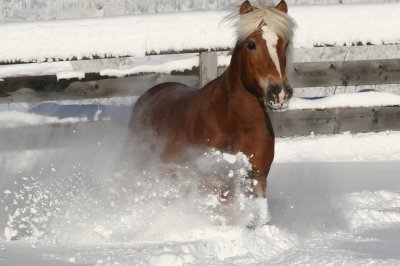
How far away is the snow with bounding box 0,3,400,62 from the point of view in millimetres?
8344

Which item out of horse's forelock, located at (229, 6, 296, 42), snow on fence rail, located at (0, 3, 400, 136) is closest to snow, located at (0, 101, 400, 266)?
horse's forelock, located at (229, 6, 296, 42)

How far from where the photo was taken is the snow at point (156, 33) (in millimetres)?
8344

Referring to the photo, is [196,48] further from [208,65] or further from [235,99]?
[235,99]

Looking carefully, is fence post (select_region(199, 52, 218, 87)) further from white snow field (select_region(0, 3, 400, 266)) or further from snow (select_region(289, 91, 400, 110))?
snow (select_region(289, 91, 400, 110))

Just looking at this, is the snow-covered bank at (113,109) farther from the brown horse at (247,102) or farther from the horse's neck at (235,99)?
the horse's neck at (235,99)

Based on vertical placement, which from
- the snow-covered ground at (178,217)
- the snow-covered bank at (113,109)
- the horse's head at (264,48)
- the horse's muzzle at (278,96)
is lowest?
the snow-covered bank at (113,109)

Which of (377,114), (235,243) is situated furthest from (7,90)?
(235,243)

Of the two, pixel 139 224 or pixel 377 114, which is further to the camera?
pixel 377 114

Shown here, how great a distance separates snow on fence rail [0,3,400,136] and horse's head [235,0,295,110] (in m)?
2.88

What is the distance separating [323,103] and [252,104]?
3.85 metres

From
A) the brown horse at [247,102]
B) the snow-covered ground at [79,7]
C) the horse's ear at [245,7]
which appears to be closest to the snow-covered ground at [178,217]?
the brown horse at [247,102]

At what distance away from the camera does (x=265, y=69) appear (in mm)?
5113

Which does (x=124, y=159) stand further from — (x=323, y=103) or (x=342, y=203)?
(x=323, y=103)

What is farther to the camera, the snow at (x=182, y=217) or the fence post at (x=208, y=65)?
the fence post at (x=208, y=65)
